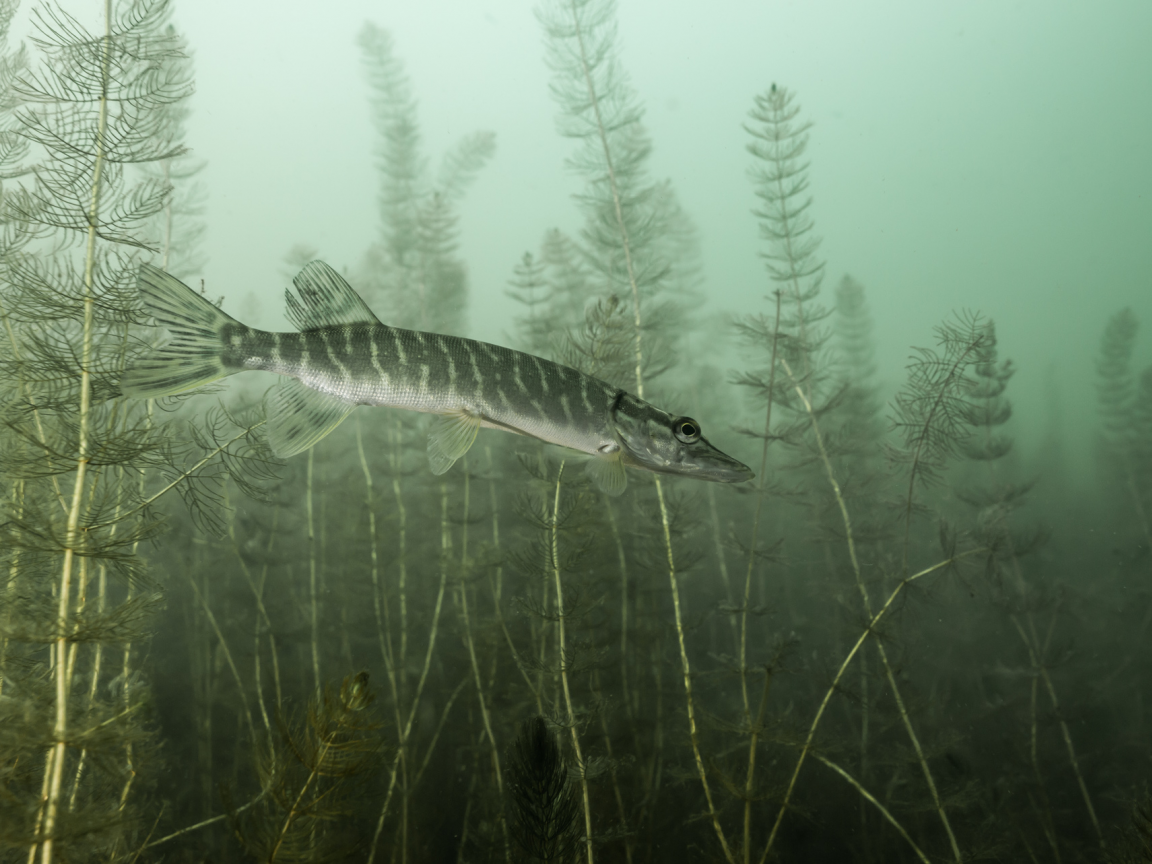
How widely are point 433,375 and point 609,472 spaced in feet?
3.45

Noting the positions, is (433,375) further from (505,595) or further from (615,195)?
(505,595)

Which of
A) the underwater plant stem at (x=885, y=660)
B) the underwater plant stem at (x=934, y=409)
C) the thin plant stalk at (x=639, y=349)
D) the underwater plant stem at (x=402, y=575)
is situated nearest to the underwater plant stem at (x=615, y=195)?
the thin plant stalk at (x=639, y=349)

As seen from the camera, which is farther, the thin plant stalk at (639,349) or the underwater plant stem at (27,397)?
the thin plant stalk at (639,349)

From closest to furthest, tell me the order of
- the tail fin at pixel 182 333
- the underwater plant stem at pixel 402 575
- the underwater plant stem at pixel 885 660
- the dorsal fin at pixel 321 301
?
the tail fin at pixel 182 333
the dorsal fin at pixel 321 301
the underwater plant stem at pixel 885 660
the underwater plant stem at pixel 402 575

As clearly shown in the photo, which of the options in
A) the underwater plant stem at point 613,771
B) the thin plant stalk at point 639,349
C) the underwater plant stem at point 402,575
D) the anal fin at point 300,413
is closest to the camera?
the anal fin at point 300,413

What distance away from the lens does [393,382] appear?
283 centimetres

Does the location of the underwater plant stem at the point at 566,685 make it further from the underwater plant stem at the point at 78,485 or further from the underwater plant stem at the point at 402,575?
the underwater plant stem at the point at 78,485

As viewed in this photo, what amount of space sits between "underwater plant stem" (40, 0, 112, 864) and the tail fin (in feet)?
3.60

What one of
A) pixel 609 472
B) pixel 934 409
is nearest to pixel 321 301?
pixel 609 472

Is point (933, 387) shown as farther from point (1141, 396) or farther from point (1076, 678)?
point (1141, 396)

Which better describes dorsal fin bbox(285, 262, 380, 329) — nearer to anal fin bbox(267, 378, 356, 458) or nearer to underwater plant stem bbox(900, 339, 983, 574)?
anal fin bbox(267, 378, 356, 458)

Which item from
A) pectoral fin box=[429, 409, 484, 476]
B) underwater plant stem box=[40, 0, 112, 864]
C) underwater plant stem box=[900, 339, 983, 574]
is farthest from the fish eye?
underwater plant stem box=[900, 339, 983, 574]

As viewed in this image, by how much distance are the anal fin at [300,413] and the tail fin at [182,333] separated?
0.27 meters

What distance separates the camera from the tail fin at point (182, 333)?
2.71 meters
